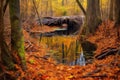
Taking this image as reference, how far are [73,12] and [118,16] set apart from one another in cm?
4119

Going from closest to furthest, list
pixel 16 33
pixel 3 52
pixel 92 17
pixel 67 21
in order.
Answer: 1. pixel 3 52
2. pixel 16 33
3. pixel 92 17
4. pixel 67 21

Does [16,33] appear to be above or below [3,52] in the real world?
above

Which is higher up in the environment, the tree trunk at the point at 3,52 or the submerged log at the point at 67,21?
the tree trunk at the point at 3,52

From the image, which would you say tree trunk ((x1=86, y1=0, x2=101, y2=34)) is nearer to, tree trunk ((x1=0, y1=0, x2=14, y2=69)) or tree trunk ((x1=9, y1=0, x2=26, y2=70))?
tree trunk ((x1=9, y1=0, x2=26, y2=70))

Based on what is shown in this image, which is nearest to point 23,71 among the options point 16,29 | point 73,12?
point 16,29

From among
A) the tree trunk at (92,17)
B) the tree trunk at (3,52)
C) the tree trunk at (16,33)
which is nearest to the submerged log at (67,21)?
the tree trunk at (92,17)

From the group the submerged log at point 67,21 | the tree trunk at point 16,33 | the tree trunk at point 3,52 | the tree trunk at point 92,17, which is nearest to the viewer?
the tree trunk at point 3,52

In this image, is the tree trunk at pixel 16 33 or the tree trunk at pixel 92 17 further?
the tree trunk at pixel 92 17

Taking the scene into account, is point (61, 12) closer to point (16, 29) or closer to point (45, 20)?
point (45, 20)

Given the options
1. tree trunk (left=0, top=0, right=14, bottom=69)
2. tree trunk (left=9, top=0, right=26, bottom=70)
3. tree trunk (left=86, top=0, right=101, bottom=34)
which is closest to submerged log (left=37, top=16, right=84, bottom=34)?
tree trunk (left=86, top=0, right=101, bottom=34)

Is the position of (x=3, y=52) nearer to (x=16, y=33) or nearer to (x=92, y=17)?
(x=16, y=33)

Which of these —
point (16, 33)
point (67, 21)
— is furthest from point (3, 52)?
point (67, 21)

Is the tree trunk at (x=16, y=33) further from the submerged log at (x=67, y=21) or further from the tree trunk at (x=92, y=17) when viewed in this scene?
the submerged log at (x=67, y=21)

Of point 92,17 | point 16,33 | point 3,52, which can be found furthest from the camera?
point 92,17
